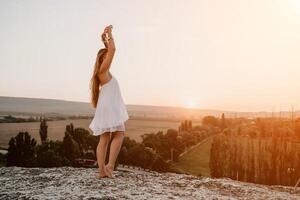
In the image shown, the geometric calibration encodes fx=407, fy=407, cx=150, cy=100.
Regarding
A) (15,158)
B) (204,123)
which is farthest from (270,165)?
(204,123)

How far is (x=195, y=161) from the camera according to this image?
62.1 meters

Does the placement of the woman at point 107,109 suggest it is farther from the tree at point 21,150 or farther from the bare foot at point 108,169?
the tree at point 21,150

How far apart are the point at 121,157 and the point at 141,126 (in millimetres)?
25550

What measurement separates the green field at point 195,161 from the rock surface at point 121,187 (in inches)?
1754

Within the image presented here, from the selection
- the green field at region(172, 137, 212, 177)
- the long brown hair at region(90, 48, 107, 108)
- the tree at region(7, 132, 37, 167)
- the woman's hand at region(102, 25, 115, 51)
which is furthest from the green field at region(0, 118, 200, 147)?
the woman's hand at region(102, 25, 115, 51)

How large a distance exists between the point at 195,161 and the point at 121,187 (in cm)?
5661

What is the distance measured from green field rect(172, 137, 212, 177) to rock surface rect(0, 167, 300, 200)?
44553 mm

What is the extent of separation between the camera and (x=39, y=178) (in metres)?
7.52

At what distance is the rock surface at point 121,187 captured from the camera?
5996 millimetres

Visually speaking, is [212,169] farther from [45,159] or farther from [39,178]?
[39,178]

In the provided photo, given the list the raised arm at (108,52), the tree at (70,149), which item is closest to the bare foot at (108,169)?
the raised arm at (108,52)

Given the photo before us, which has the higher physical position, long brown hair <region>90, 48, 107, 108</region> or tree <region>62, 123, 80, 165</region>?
long brown hair <region>90, 48, 107, 108</region>

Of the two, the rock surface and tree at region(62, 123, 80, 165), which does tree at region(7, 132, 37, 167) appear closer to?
tree at region(62, 123, 80, 165)

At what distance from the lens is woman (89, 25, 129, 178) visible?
7191mm
